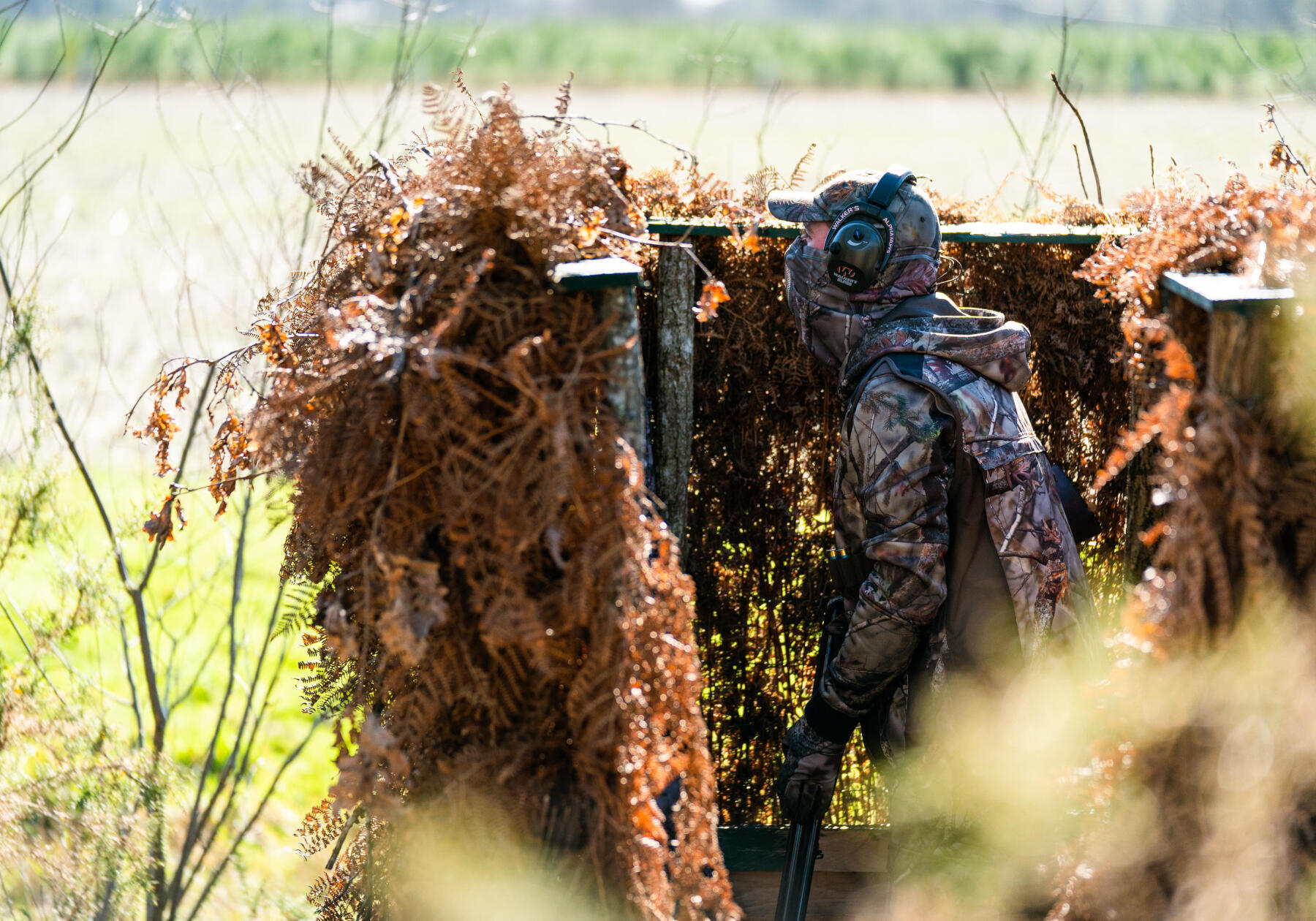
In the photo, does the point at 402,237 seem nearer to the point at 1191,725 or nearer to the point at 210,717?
the point at 1191,725

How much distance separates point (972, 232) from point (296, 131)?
1467cm

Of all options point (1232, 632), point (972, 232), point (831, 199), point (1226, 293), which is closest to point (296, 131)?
point (972, 232)

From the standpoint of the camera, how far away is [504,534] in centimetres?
195

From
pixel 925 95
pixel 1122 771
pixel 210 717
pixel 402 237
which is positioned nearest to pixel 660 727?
pixel 1122 771

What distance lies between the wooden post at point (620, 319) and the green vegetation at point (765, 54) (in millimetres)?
3123

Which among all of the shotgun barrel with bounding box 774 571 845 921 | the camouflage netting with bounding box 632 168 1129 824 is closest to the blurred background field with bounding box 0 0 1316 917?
the camouflage netting with bounding box 632 168 1129 824

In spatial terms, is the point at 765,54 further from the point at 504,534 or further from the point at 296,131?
the point at 504,534

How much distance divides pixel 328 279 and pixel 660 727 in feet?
4.26

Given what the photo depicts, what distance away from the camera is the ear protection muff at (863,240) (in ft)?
9.88

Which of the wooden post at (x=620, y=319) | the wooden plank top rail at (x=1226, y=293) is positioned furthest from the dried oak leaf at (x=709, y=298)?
the wooden plank top rail at (x=1226, y=293)

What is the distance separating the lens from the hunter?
2883 mm

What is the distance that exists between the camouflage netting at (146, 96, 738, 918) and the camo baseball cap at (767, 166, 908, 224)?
1.17 metres

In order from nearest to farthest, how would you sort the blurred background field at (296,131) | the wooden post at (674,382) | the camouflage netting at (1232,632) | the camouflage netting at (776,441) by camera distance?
the camouflage netting at (1232,632), the wooden post at (674,382), the camouflage netting at (776,441), the blurred background field at (296,131)

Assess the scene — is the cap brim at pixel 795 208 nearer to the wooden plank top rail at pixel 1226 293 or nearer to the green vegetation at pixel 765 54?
the wooden plank top rail at pixel 1226 293
